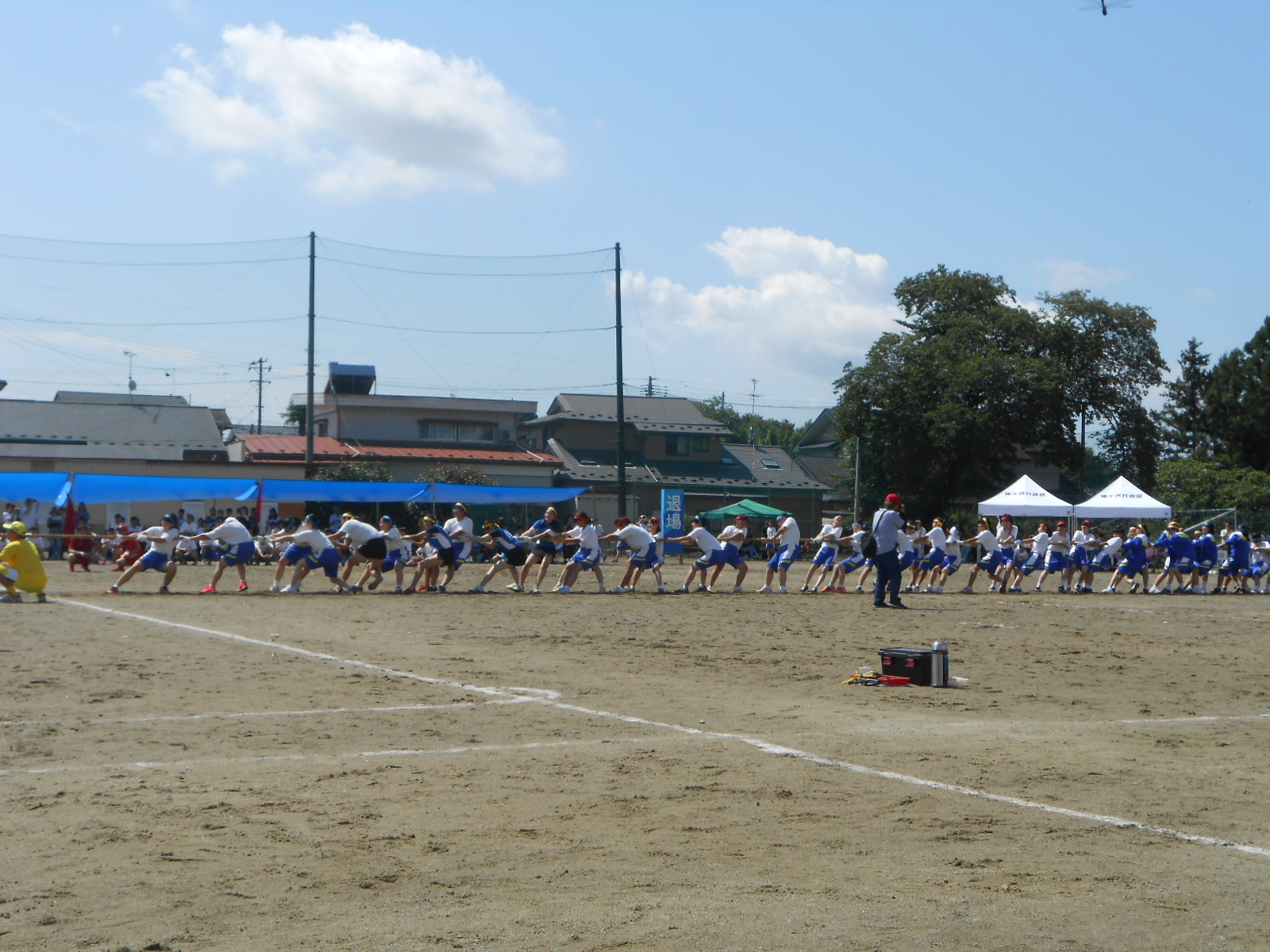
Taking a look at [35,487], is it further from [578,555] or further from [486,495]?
[578,555]

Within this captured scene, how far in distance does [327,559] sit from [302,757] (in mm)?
14881

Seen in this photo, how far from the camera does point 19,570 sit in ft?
63.3

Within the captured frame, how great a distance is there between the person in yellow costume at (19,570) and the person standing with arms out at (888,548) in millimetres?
13085

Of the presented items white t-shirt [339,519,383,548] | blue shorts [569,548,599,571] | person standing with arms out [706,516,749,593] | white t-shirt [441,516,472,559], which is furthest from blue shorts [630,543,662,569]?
white t-shirt [339,519,383,548]

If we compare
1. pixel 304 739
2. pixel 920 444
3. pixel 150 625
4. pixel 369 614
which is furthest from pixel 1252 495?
pixel 304 739

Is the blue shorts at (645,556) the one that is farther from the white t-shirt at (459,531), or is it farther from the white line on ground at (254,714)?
the white line on ground at (254,714)

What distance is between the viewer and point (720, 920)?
462 centimetres

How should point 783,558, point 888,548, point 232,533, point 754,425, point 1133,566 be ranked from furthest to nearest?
point 754,425, point 1133,566, point 783,558, point 232,533, point 888,548

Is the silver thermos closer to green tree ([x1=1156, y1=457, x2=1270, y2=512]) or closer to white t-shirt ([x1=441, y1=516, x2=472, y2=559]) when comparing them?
white t-shirt ([x1=441, y1=516, x2=472, y2=559])

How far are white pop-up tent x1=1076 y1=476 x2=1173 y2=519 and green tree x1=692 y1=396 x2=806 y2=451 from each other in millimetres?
71106

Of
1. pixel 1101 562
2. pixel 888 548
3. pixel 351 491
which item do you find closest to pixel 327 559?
pixel 888 548

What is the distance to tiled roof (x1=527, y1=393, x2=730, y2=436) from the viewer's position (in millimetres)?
64188

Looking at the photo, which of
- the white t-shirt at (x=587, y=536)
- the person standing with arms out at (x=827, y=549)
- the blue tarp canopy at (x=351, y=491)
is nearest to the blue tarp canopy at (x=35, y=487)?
the blue tarp canopy at (x=351, y=491)

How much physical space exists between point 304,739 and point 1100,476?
8148 cm
